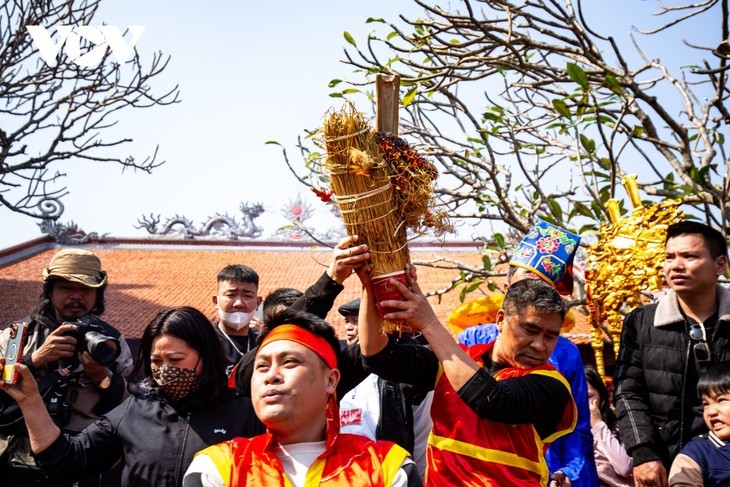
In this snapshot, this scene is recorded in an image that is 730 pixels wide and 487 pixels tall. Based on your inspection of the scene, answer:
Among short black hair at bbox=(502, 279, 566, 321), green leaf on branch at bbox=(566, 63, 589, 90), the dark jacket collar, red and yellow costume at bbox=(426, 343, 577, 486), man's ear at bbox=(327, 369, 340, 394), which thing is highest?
green leaf on branch at bbox=(566, 63, 589, 90)

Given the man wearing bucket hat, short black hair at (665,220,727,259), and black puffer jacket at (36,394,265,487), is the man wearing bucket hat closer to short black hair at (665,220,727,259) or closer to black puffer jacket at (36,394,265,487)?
short black hair at (665,220,727,259)

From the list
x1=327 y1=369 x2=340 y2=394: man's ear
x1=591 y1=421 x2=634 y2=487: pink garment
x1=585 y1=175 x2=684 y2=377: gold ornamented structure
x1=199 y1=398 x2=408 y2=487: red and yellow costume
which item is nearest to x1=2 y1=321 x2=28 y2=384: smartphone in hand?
x1=199 y1=398 x2=408 y2=487: red and yellow costume

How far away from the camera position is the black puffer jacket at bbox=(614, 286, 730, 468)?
3166 millimetres

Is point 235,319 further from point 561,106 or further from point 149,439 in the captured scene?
point 561,106

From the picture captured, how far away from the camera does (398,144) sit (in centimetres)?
219

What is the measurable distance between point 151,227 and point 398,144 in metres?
12.4

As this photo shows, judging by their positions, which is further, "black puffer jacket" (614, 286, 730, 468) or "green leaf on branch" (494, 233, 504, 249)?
"green leaf on branch" (494, 233, 504, 249)

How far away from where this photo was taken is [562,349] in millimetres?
3264

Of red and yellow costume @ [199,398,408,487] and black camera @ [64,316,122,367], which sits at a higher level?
black camera @ [64,316,122,367]

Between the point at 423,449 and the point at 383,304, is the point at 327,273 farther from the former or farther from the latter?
the point at 423,449

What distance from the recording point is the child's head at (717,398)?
2.96 m

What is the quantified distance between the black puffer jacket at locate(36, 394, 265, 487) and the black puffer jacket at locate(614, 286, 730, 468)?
163 centimetres

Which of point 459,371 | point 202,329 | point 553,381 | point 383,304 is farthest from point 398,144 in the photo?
point 202,329

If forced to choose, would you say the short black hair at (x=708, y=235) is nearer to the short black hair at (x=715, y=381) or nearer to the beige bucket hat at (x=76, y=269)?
the short black hair at (x=715, y=381)
